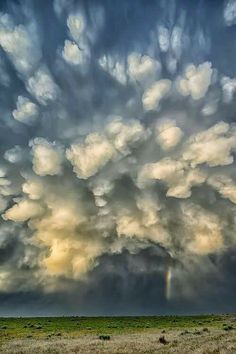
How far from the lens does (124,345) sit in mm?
32500

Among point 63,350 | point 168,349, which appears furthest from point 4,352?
point 168,349

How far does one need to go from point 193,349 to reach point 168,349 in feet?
6.65

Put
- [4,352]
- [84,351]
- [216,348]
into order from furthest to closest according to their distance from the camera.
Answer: [4,352], [84,351], [216,348]

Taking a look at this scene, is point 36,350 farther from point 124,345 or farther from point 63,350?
point 124,345

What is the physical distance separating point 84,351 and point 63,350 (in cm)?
259

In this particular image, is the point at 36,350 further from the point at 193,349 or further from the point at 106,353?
the point at 193,349

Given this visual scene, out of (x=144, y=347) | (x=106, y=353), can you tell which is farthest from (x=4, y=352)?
(x=144, y=347)

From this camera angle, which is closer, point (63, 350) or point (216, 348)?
point (216, 348)

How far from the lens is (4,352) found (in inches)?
1247

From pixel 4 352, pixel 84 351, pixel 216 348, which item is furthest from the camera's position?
pixel 4 352

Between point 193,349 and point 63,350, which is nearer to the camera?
point 193,349

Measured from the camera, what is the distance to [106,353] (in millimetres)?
27609

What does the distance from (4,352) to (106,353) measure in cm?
979

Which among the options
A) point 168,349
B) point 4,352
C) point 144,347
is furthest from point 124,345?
point 4,352
